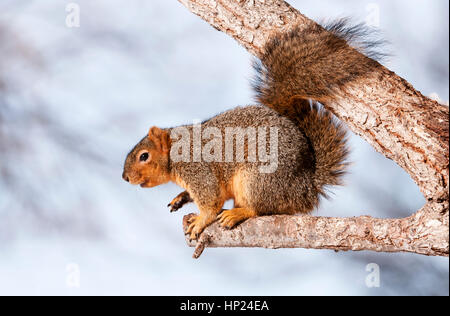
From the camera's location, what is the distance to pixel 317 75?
202 centimetres

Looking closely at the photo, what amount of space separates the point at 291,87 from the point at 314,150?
A: 338 millimetres

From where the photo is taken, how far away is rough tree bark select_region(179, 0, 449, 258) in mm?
1822

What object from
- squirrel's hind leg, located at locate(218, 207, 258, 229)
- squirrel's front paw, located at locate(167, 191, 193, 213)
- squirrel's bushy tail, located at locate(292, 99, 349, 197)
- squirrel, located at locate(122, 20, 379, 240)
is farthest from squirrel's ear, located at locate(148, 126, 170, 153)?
squirrel's bushy tail, located at locate(292, 99, 349, 197)

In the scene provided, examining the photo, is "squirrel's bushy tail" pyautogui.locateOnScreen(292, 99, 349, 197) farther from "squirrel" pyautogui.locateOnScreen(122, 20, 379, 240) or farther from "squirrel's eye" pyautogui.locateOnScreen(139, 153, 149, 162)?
"squirrel's eye" pyautogui.locateOnScreen(139, 153, 149, 162)

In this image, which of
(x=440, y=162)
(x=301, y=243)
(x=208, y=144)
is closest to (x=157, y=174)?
(x=208, y=144)

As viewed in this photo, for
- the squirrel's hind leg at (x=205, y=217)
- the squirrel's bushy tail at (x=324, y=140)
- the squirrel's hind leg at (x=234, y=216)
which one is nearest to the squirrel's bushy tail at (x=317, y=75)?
the squirrel's bushy tail at (x=324, y=140)

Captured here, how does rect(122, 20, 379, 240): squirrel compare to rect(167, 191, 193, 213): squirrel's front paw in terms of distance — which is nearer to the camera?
rect(122, 20, 379, 240): squirrel

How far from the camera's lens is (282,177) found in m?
2.20

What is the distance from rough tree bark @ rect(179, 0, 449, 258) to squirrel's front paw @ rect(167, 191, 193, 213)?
24cm

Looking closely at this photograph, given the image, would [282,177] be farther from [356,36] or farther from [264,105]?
[356,36]

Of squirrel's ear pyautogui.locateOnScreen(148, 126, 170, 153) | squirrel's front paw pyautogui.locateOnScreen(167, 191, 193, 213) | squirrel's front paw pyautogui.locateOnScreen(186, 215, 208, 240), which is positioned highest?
squirrel's ear pyautogui.locateOnScreen(148, 126, 170, 153)

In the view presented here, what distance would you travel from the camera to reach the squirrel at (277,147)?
206cm

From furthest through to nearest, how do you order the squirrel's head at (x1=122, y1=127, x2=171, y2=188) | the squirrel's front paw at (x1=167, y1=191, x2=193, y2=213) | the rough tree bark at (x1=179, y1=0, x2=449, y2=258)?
the squirrel's front paw at (x1=167, y1=191, x2=193, y2=213) < the squirrel's head at (x1=122, y1=127, x2=171, y2=188) < the rough tree bark at (x1=179, y1=0, x2=449, y2=258)

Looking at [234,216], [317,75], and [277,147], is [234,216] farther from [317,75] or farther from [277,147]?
[317,75]
